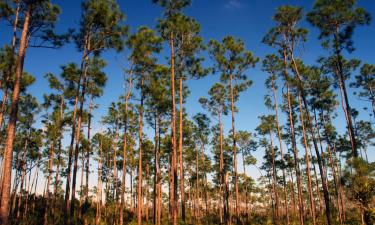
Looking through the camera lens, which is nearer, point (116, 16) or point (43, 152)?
point (116, 16)

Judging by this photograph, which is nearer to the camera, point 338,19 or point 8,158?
point 8,158

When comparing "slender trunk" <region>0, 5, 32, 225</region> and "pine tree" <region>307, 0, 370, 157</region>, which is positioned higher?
"pine tree" <region>307, 0, 370, 157</region>

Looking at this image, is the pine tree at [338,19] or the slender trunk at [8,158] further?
the pine tree at [338,19]

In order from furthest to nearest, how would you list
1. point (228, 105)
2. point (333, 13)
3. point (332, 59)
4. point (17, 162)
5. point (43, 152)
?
point (17, 162) < point (43, 152) < point (228, 105) < point (332, 59) < point (333, 13)

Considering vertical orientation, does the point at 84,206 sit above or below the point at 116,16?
below

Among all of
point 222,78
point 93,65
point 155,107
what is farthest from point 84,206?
point 222,78

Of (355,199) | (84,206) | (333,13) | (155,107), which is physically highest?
(333,13)

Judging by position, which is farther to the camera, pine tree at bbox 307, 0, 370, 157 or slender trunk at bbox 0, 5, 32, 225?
pine tree at bbox 307, 0, 370, 157

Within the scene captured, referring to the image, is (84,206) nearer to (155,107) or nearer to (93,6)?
(155,107)

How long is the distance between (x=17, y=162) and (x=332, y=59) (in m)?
35.9

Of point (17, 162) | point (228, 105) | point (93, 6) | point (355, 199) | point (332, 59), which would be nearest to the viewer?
point (355, 199)

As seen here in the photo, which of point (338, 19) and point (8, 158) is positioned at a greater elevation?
point (338, 19)

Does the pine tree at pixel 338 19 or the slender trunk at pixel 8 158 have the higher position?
the pine tree at pixel 338 19

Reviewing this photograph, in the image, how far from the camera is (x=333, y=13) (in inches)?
665
